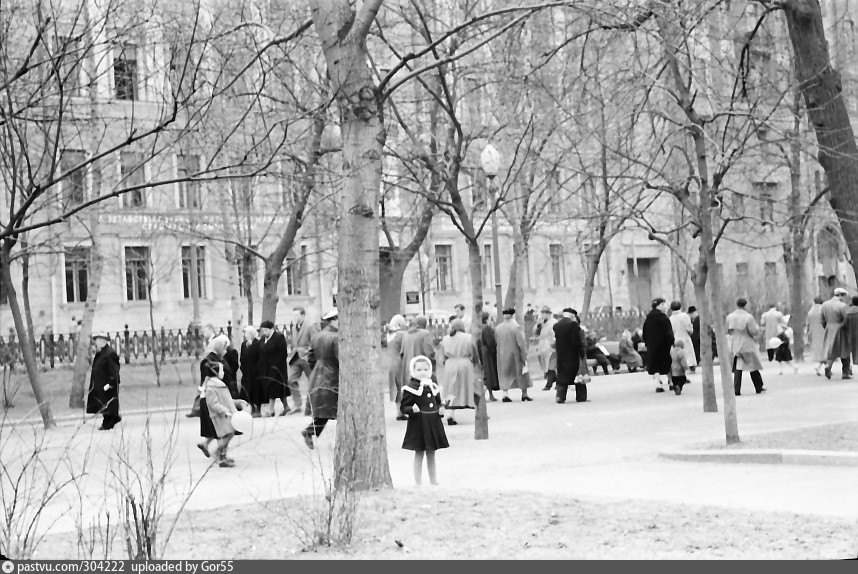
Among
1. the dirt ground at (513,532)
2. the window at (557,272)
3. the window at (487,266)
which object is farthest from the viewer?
the window at (557,272)

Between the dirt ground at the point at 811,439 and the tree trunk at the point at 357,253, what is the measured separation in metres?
5.60

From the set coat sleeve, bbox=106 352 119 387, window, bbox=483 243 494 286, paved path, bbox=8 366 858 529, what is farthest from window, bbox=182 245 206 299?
coat sleeve, bbox=106 352 119 387

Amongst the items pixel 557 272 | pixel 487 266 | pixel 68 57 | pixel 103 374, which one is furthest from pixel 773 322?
pixel 557 272

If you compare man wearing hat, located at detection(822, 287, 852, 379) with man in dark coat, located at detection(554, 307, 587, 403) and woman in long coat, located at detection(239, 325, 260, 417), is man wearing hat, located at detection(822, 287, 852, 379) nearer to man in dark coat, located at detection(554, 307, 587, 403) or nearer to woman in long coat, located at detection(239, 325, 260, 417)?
man in dark coat, located at detection(554, 307, 587, 403)

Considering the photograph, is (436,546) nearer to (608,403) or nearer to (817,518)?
(817,518)

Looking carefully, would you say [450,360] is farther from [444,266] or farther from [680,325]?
[444,266]

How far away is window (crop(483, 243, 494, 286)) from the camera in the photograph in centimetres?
5835

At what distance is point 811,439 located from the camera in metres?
15.4

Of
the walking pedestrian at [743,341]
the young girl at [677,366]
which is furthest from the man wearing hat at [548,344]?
the walking pedestrian at [743,341]

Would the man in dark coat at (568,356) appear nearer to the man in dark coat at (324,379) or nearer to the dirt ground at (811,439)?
the man in dark coat at (324,379)

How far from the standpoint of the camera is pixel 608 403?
2527 centimetres

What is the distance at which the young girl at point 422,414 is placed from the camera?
12.9 metres

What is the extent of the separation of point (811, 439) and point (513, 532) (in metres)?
7.12
